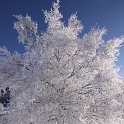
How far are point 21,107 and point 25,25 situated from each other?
14.6 ft

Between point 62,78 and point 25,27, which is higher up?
point 25,27

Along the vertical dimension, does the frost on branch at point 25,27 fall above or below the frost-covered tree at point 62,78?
above

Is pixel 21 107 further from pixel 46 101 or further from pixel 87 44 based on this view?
pixel 87 44

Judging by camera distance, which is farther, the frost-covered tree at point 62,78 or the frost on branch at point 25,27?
the frost on branch at point 25,27

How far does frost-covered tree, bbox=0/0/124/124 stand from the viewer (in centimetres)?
707

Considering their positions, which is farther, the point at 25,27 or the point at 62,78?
the point at 25,27

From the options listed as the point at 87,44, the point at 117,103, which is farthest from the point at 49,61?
Answer: the point at 117,103

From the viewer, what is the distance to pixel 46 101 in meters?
7.30

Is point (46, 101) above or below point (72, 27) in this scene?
below

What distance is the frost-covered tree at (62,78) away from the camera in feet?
23.2

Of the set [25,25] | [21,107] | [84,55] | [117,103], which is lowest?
[21,107]

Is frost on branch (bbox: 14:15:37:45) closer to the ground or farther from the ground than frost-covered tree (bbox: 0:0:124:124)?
farther from the ground

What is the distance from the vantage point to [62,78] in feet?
25.3

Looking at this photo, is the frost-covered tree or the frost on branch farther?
the frost on branch
